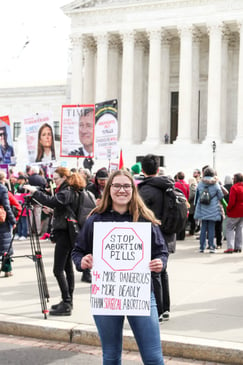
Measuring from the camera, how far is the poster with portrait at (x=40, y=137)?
17094 mm

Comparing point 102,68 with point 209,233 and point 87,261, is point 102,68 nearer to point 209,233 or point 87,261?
point 209,233

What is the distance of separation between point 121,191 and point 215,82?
4018 centimetres

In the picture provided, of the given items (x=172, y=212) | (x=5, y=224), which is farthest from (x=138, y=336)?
(x=5, y=224)

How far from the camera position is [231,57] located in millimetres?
47000

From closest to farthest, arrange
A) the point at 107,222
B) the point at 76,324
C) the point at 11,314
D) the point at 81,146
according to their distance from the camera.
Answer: the point at 107,222 < the point at 76,324 < the point at 11,314 < the point at 81,146

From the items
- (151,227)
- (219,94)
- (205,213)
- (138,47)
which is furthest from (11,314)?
(138,47)

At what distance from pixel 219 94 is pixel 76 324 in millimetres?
38342

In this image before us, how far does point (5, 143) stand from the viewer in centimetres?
1795

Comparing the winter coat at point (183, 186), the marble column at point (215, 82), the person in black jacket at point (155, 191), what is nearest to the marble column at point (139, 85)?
the marble column at point (215, 82)

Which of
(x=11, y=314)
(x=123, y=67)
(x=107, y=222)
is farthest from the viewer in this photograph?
(x=123, y=67)

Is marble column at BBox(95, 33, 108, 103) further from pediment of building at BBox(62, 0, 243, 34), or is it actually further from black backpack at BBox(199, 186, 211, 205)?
black backpack at BBox(199, 186, 211, 205)

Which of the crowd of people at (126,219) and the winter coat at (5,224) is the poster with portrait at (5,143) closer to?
the crowd of people at (126,219)

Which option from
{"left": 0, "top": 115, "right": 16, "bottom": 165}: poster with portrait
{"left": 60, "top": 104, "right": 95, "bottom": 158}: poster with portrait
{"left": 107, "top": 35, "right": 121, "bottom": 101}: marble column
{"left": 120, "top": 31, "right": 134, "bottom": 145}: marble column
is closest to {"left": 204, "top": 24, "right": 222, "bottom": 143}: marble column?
{"left": 120, "top": 31, "right": 134, "bottom": 145}: marble column

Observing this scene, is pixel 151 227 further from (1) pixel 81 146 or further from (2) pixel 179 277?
(1) pixel 81 146
